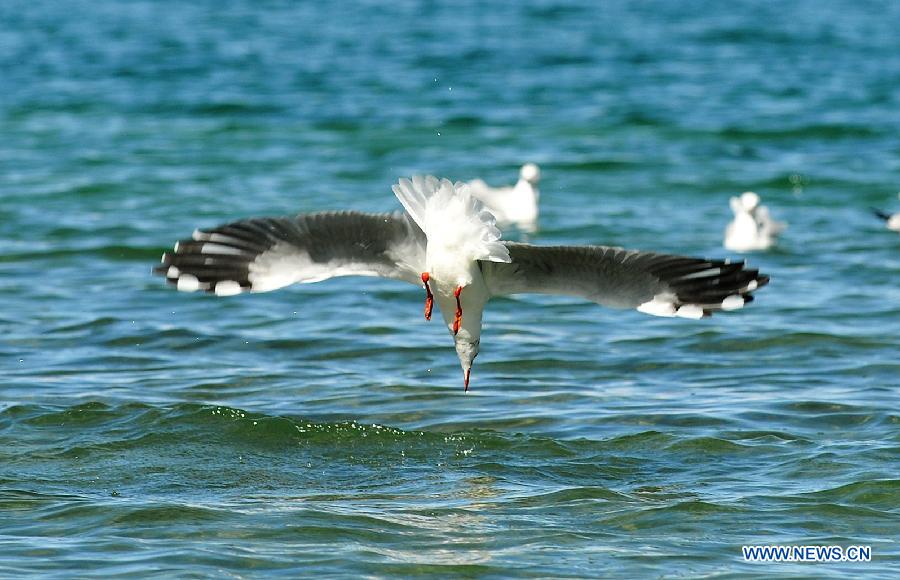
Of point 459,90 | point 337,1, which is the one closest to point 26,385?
point 459,90

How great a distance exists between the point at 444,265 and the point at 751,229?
713cm

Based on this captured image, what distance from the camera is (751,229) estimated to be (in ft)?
43.2

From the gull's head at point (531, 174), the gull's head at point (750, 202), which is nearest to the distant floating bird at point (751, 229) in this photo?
the gull's head at point (750, 202)

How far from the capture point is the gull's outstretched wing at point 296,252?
6.76 metres

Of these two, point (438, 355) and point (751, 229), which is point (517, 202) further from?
point (438, 355)

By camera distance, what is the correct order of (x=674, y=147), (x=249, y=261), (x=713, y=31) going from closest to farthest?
(x=249, y=261) → (x=674, y=147) → (x=713, y=31)

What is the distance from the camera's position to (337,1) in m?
36.2

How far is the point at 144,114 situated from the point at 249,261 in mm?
14595

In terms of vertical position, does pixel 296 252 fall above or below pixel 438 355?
above

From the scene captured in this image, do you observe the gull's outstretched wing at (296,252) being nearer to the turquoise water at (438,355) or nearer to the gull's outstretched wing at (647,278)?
the gull's outstretched wing at (647,278)

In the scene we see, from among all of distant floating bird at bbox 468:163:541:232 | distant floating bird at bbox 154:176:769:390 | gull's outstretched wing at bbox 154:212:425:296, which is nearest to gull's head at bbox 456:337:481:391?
distant floating bird at bbox 154:176:769:390

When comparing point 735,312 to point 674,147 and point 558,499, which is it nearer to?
point 558,499

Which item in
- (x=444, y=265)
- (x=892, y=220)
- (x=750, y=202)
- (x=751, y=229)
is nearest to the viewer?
(x=444, y=265)

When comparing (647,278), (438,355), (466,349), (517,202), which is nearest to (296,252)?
(466,349)
